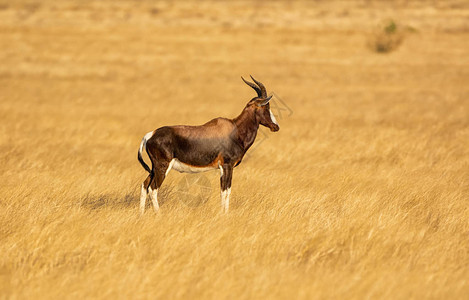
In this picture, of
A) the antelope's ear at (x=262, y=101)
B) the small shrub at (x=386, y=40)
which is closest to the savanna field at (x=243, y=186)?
the antelope's ear at (x=262, y=101)

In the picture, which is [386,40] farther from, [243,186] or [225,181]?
[225,181]

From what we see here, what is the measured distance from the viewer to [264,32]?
48.9 meters

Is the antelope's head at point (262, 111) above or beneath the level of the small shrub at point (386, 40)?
above

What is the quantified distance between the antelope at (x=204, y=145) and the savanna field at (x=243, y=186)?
0.54m

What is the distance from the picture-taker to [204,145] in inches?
329

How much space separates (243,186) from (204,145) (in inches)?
103

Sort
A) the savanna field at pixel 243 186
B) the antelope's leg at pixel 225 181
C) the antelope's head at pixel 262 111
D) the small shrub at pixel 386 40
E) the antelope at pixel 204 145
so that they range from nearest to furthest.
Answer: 1. the savanna field at pixel 243 186
2. the antelope at pixel 204 145
3. the antelope's leg at pixel 225 181
4. the antelope's head at pixel 262 111
5. the small shrub at pixel 386 40

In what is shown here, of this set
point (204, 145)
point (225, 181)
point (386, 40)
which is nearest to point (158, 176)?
point (204, 145)

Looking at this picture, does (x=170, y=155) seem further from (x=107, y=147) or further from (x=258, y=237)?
(x=107, y=147)

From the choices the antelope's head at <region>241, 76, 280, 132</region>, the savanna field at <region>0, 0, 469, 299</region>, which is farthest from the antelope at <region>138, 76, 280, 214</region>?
the savanna field at <region>0, 0, 469, 299</region>

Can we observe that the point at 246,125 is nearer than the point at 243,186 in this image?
Yes

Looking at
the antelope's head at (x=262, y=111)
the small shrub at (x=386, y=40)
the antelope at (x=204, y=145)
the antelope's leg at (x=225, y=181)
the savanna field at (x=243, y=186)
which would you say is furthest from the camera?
the small shrub at (x=386, y=40)

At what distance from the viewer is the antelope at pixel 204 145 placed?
8.31 m

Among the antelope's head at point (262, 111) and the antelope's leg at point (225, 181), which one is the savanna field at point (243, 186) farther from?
the antelope's head at point (262, 111)
